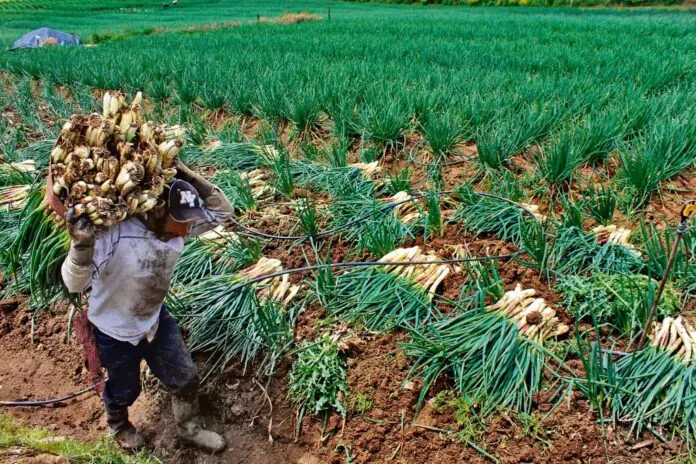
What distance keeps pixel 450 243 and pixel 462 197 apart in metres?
0.35

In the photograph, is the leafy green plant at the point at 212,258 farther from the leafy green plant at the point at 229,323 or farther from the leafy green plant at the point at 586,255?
the leafy green plant at the point at 586,255

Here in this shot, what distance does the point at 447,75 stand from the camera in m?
5.75

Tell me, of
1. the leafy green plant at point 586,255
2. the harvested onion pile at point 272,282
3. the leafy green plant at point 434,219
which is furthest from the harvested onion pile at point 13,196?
the leafy green plant at point 586,255

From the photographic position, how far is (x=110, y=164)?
174cm

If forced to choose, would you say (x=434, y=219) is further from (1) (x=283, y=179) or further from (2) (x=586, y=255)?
(1) (x=283, y=179)

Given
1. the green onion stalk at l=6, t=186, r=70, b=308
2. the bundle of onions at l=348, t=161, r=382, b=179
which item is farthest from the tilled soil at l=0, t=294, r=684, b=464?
the bundle of onions at l=348, t=161, r=382, b=179

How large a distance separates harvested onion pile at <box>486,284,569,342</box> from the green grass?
62.9 inches

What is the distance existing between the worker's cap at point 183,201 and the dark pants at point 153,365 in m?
0.50

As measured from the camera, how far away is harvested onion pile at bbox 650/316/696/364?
6.63ft

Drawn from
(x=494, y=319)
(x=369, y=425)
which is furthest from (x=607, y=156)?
(x=369, y=425)

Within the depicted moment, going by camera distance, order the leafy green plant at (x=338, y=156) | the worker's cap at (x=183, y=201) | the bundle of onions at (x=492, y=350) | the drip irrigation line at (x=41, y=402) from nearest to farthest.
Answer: the worker's cap at (x=183, y=201) < the bundle of onions at (x=492, y=350) < the drip irrigation line at (x=41, y=402) < the leafy green plant at (x=338, y=156)

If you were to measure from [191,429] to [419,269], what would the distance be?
127cm

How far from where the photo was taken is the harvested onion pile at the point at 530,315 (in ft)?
7.39

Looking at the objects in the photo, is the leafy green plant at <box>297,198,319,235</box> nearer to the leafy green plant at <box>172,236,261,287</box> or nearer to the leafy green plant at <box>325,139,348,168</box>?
the leafy green plant at <box>172,236,261,287</box>
